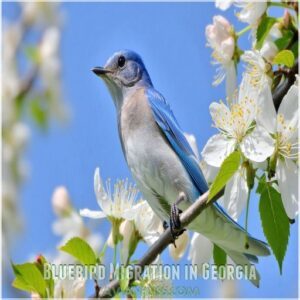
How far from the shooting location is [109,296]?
2.31 metres

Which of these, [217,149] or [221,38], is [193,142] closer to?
[221,38]

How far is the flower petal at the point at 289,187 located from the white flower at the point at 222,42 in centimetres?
68

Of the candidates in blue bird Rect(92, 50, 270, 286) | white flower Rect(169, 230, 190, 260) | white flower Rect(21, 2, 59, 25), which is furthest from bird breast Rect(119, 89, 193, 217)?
white flower Rect(21, 2, 59, 25)

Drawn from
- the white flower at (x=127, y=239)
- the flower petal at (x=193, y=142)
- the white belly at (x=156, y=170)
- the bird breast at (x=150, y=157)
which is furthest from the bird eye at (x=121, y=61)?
the white flower at (x=127, y=239)

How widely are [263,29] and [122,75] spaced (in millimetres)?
1182

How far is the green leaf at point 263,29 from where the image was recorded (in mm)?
2441

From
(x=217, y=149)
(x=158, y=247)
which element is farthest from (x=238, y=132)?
(x=158, y=247)

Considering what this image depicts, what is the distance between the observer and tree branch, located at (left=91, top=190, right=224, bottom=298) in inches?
82.4

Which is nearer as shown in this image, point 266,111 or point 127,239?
point 266,111

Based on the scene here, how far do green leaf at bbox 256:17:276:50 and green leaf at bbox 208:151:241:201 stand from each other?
0.63 meters

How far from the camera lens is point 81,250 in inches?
93.4

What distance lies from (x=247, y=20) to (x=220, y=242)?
2.61 feet

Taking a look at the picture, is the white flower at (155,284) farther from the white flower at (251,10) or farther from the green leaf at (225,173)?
the white flower at (251,10)

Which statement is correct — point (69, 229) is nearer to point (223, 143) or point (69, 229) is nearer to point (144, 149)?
point (144, 149)
